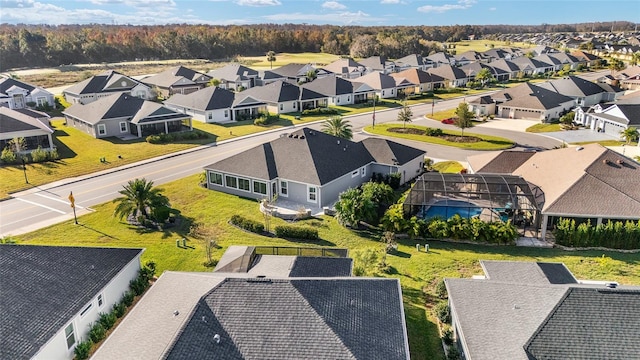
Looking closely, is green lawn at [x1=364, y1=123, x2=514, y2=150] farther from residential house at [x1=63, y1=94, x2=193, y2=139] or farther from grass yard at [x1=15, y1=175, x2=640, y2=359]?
grass yard at [x1=15, y1=175, x2=640, y2=359]

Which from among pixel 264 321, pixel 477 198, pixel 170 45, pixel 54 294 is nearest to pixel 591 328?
pixel 264 321

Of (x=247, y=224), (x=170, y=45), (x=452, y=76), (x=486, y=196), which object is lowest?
(x=247, y=224)

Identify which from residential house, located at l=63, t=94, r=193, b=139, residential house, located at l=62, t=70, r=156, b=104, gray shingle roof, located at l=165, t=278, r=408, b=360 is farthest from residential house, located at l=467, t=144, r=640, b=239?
residential house, located at l=62, t=70, r=156, b=104

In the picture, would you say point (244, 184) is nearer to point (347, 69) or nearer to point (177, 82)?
point (177, 82)

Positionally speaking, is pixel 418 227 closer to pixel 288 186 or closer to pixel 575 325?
pixel 288 186

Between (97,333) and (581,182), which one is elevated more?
(581,182)

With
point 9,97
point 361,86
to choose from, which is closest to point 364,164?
point 361,86

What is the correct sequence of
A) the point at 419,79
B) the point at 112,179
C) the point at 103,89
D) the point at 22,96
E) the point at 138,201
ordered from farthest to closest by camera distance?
1. the point at 419,79
2. the point at 103,89
3. the point at 22,96
4. the point at 112,179
5. the point at 138,201
